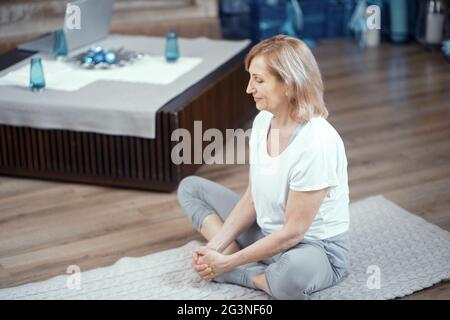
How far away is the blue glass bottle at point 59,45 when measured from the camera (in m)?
3.30

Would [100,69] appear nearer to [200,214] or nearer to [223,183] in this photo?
[223,183]

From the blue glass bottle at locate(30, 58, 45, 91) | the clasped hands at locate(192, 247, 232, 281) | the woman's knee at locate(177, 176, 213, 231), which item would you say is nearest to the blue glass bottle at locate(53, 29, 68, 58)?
the blue glass bottle at locate(30, 58, 45, 91)

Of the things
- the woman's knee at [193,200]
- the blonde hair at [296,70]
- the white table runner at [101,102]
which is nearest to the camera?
the blonde hair at [296,70]

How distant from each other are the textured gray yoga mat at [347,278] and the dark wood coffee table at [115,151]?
1.41 ft

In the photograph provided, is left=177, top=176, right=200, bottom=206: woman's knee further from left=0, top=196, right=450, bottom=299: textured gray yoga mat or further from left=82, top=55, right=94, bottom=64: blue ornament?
left=82, top=55, right=94, bottom=64: blue ornament

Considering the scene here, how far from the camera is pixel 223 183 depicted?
2.91 meters

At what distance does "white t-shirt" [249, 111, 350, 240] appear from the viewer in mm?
2008

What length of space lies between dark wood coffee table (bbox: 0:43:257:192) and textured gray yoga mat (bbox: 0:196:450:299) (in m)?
0.43

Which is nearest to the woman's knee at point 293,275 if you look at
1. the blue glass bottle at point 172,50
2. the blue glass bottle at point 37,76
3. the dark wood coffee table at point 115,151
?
the dark wood coffee table at point 115,151

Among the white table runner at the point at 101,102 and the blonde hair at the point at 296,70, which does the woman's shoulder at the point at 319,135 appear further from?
the white table runner at the point at 101,102

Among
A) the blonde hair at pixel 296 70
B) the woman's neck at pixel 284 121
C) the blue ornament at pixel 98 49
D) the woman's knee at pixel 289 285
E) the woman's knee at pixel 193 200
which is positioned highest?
the blonde hair at pixel 296 70

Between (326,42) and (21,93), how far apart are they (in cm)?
213

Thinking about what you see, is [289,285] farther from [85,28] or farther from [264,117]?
[85,28]

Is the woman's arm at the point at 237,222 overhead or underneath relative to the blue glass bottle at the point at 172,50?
underneath
